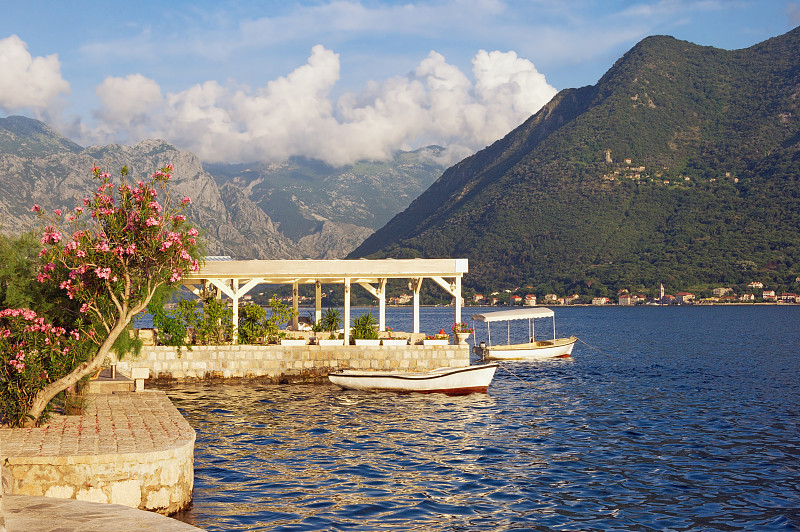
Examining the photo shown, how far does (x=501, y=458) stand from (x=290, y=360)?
13875 mm

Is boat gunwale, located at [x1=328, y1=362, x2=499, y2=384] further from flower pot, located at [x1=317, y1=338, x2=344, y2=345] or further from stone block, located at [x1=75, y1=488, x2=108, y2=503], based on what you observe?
stone block, located at [x1=75, y1=488, x2=108, y2=503]

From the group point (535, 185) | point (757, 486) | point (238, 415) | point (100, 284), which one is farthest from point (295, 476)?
point (535, 185)

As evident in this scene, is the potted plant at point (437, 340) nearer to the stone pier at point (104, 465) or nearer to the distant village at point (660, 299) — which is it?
the stone pier at point (104, 465)

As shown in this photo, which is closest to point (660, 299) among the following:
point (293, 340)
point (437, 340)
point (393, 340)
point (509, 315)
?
point (509, 315)

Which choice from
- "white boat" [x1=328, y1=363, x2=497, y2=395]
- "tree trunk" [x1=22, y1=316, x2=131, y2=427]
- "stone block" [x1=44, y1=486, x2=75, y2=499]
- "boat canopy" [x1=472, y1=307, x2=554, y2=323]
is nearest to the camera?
"stone block" [x1=44, y1=486, x2=75, y2=499]

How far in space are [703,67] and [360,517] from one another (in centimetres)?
19062

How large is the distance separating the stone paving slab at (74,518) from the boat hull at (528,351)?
37.1 metres

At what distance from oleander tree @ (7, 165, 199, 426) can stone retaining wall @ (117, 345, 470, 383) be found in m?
14.7

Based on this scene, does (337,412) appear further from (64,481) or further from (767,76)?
(767,76)

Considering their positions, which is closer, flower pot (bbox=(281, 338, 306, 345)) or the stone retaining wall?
the stone retaining wall

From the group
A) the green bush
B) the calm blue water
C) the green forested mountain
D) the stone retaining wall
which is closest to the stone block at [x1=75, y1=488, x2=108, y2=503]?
the calm blue water

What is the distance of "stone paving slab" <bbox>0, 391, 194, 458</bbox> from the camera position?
11.2 metres

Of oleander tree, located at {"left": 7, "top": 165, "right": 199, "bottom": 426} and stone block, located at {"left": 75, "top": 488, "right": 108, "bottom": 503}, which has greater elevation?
oleander tree, located at {"left": 7, "top": 165, "right": 199, "bottom": 426}

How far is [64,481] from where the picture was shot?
10516 mm
